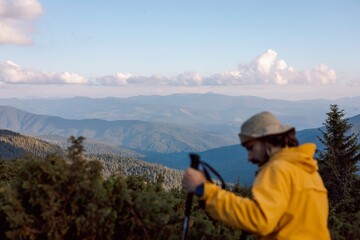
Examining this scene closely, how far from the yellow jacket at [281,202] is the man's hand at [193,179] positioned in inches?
4.1

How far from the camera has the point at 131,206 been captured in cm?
502

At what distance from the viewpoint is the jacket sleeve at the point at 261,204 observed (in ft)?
12.2

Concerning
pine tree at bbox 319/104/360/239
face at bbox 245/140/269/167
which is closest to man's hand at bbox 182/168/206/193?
face at bbox 245/140/269/167

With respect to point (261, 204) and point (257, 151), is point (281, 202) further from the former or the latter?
point (257, 151)

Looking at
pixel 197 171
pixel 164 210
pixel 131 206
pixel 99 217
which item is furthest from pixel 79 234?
pixel 197 171

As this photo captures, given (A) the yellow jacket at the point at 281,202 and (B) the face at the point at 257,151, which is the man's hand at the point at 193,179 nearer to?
(A) the yellow jacket at the point at 281,202

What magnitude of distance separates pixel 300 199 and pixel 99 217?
242 centimetres

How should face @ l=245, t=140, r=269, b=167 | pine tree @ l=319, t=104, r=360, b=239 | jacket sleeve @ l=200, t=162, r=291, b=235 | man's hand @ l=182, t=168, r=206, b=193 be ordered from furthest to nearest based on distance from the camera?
1. pine tree @ l=319, t=104, r=360, b=239
2. face @ l=245, t=140, r=269, b=167
3. man's hand @ l=182, t=168, r=206, b=193
4. jacket sleeve @ l=200, t=162, r=291, b=235

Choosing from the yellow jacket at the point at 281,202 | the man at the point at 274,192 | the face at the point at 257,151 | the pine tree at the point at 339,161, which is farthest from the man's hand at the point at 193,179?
the pine tree at the point at 339,161

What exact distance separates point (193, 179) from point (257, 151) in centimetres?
83

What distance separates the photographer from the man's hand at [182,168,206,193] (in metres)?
4.12

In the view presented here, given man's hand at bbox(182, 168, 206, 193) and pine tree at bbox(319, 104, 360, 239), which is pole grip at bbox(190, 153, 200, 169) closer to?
man's hand at bbox(182, 168, 206, 193)

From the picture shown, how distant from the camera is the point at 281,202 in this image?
377 centimetres

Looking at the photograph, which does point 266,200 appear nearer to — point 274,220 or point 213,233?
point 274,220
